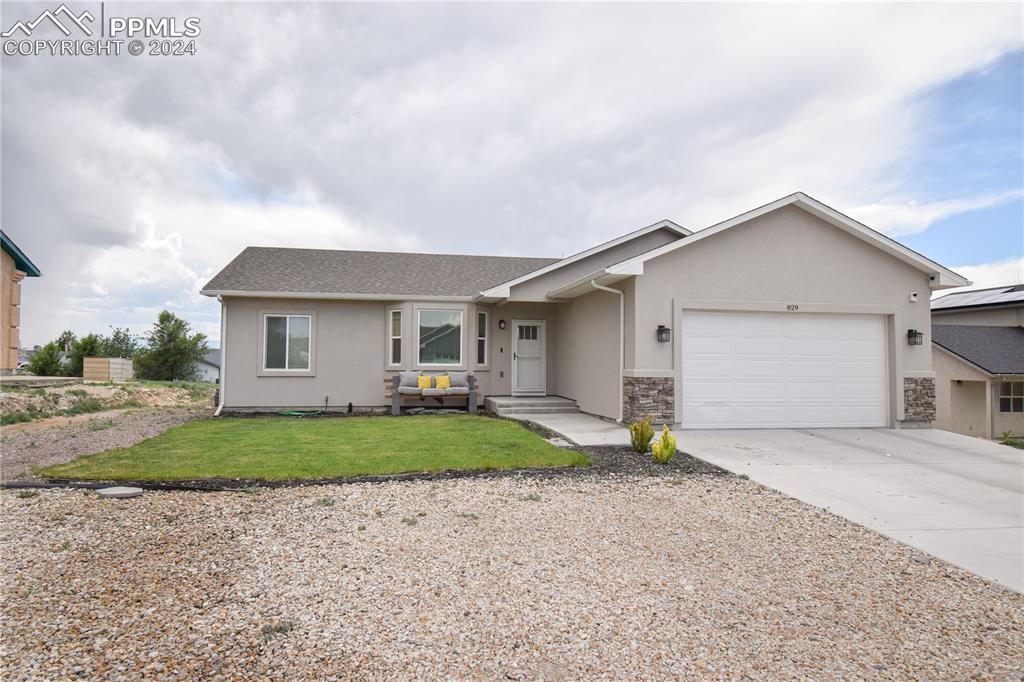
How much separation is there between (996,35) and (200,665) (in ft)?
43.9

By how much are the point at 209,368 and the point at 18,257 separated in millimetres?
21602

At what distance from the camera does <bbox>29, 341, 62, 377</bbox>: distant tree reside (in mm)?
21703

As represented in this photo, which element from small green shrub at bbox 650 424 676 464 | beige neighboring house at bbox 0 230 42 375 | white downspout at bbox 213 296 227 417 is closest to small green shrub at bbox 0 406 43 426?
beige neighboring house at bbox 0 230 42 375

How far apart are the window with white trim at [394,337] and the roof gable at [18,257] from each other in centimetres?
860

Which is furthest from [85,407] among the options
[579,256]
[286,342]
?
[579,256]

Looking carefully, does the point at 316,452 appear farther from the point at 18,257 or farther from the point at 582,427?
the point at 18,257

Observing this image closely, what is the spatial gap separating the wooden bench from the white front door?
1.40m

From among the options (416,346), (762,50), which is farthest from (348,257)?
(762,50)

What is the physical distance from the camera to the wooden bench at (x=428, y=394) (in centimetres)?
1296

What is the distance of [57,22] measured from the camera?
7.27 metres

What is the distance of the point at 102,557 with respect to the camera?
3791 mm

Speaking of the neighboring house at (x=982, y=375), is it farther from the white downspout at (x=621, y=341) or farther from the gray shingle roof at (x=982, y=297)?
the white downspout at (x=621, y=341)

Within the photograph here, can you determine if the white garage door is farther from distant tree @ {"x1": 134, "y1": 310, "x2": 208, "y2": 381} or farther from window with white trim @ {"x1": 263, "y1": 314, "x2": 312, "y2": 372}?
distant tree @ {"x1": 134, "y1": 310, "x2": 208, "y2": 381}

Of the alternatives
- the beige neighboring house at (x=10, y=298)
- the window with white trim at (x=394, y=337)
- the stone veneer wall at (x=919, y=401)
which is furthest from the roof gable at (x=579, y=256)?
the beige neighboring house at (x=10, y=298)
